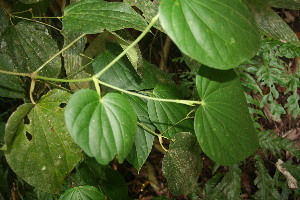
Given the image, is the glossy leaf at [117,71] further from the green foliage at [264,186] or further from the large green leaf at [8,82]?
the green foliage at [264,186]

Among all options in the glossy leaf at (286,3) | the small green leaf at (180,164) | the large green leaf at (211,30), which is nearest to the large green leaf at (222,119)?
the large green leaf at (211,30)

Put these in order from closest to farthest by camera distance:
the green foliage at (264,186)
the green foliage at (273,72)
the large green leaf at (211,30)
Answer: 1. the large green leaf at (211,30)
2. the green foliage at (273,72)
3. the green foliage at (264,186)

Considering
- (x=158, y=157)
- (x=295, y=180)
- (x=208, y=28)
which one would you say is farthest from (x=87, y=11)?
(x=295, y=180)

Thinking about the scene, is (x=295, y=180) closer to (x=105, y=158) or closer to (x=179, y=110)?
Answer: (x=179, y=110)

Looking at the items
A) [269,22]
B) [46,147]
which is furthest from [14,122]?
[269,22]

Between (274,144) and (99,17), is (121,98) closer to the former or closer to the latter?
(99,17)

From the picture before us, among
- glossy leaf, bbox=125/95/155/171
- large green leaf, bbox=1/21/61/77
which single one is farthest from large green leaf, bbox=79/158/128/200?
large green leaf, bbox=1/21/61/77
